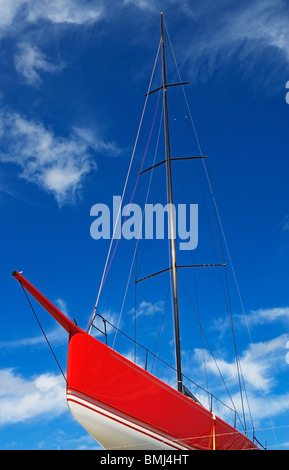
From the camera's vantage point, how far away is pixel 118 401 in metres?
11.7

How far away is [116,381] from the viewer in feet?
38.7

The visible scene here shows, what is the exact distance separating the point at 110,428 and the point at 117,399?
2.30 feet

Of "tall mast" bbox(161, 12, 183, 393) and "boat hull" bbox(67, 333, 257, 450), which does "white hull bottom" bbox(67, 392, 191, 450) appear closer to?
"boat hull" bbox(67, 333, 257, 450)

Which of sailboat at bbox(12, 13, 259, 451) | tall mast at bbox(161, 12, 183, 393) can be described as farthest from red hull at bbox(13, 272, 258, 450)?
tall mast at bbox(161, 12, 183, 393)

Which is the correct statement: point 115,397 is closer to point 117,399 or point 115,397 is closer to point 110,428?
point 117,399

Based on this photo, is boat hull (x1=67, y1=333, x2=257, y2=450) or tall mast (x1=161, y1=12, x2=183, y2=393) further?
tall mast (x1=161, y1=12, x2=183, y2=393)

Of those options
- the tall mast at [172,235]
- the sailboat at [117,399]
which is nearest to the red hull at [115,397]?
the sailboat at [117,399]

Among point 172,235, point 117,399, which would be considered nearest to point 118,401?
point 117,399

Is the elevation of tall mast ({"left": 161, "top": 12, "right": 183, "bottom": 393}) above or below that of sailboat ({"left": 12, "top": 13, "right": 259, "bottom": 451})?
above

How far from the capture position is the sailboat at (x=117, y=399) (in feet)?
38.1

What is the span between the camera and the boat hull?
1160 centimetres
